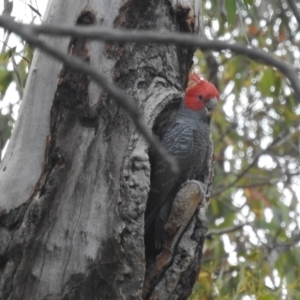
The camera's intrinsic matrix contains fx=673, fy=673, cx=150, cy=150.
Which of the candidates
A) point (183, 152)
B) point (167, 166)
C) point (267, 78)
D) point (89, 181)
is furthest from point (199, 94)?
point (267, 78)

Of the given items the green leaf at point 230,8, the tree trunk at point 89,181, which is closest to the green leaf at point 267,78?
the green leaf at point 230,8

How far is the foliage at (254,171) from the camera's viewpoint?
471cm

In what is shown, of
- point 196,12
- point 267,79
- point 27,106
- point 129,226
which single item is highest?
point 267,79

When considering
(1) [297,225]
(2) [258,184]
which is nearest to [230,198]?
(2) [258,184]

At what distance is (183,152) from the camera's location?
124 inches

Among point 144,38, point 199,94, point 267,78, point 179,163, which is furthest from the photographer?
point 267,78

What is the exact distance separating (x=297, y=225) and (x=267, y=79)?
1593 mm

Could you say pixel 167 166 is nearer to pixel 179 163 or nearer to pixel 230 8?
pixel 179 163

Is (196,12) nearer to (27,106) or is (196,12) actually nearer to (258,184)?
(27,106)

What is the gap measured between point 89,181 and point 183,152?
2.37 ft

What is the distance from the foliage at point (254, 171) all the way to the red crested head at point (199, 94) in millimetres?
856

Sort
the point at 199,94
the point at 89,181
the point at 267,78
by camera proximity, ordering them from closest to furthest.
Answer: the point at 89,181
the point at 199,94
the point at 267,78

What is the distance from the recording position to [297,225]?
634cm

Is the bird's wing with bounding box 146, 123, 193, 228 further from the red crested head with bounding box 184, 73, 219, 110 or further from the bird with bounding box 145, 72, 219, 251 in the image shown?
the red crested head with bounding box 184, 73, 219, 110
